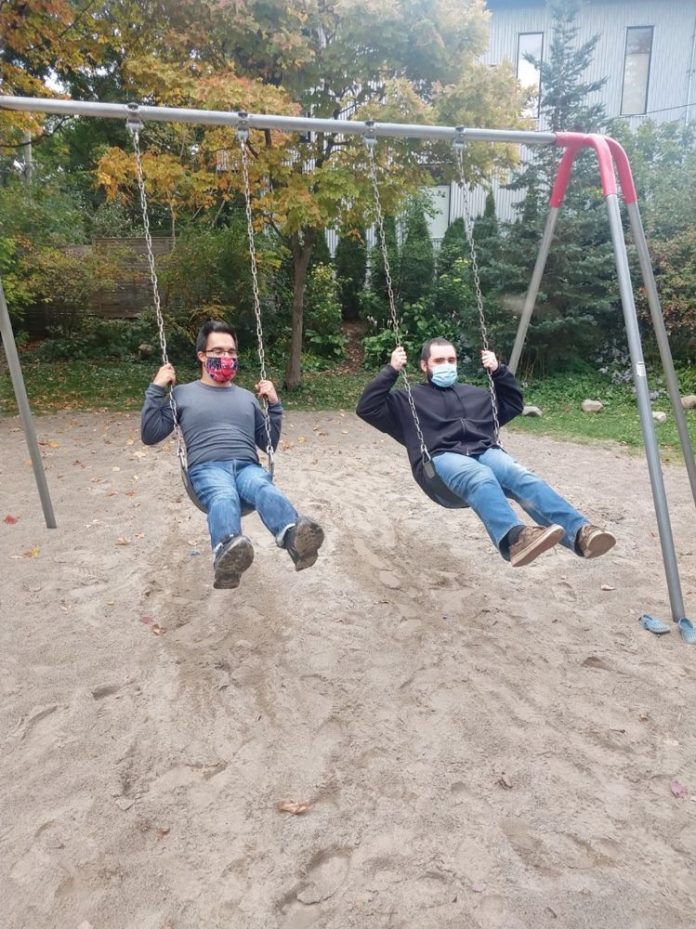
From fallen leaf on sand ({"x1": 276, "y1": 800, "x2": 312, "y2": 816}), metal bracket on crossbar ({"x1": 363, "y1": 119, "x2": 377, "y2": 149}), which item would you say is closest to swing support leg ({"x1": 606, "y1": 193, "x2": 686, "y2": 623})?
metal bracket on crossbar ({"x1": 363, "y1": 119, "x2": 377, "y2": 149})

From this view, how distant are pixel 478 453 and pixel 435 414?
30cm

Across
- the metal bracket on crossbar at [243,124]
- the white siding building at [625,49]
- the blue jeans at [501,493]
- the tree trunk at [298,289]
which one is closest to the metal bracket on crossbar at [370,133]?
the metal bracket on crossbar at [243,124]

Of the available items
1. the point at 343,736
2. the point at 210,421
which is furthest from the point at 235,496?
the point at 343,736

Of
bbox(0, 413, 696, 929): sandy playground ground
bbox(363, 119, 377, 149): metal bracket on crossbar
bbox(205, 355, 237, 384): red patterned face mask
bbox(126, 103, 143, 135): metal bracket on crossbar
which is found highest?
bbox(126, 103, 143, 135): metal bracket on crossbar

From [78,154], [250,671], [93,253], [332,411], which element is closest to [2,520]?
[250,671]

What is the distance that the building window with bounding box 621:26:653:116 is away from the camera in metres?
13.4

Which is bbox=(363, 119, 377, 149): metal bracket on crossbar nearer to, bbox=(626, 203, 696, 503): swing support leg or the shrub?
bbox=(626, 203, 696, 503): swing support leg

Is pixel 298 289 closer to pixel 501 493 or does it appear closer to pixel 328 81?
pixel 328 81

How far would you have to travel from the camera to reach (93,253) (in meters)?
10.9

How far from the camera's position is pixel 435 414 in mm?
3490

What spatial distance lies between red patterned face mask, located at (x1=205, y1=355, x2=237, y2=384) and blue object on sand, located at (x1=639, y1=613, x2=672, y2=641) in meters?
2.39

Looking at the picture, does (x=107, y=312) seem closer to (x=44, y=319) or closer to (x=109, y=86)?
(x=44, y=319)

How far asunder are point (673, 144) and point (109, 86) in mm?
8890

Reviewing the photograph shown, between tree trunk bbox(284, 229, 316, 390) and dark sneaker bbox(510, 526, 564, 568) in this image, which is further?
tree trunk bbox(284, 229, 316, 390)
